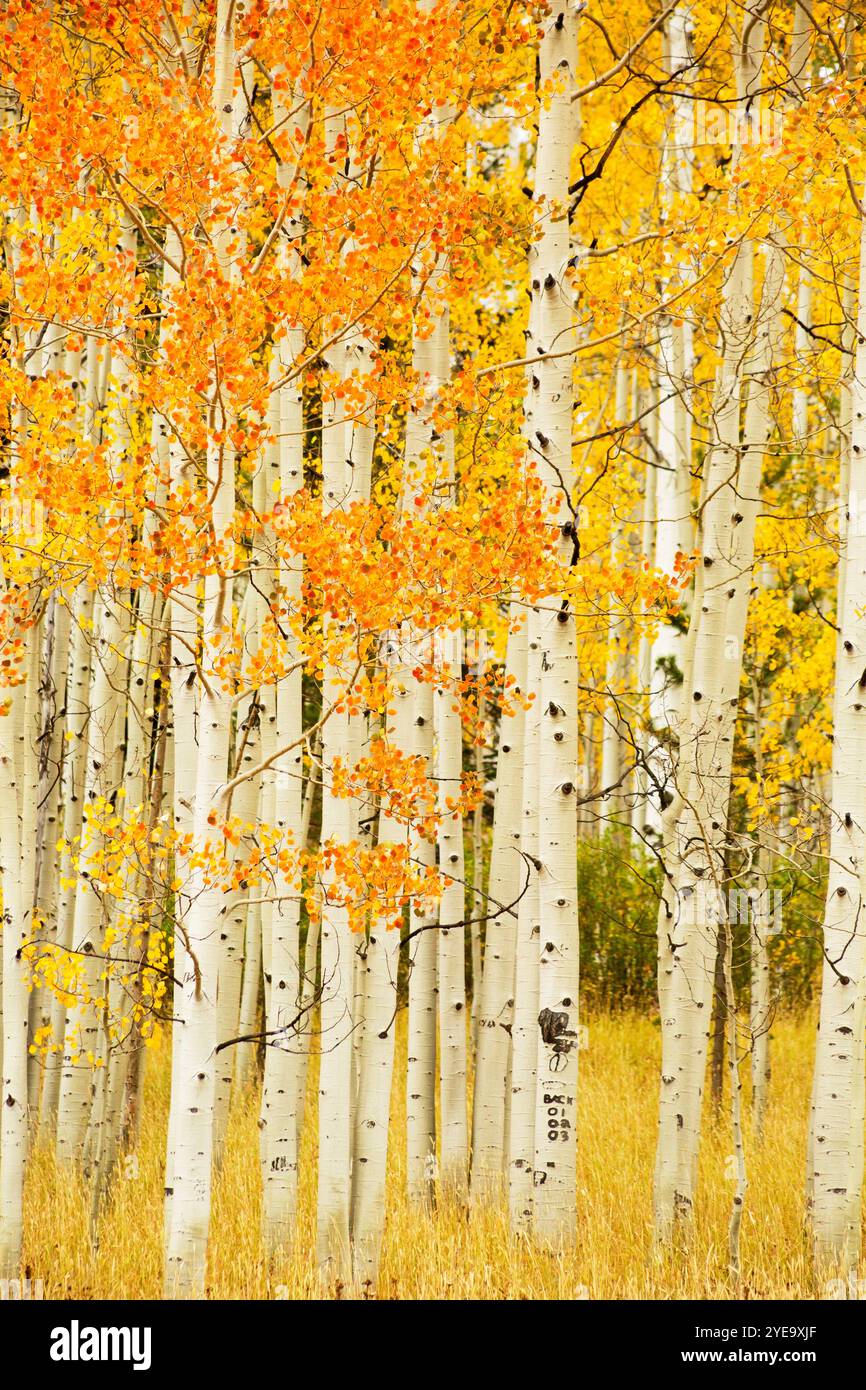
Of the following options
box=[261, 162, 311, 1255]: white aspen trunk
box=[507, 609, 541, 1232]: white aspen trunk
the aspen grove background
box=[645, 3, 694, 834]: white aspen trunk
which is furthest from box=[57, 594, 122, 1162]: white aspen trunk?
box=[645, 3, 694, 834]: white aspen trunk

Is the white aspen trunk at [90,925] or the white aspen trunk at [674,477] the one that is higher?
the white aspen trunk at [674,477]

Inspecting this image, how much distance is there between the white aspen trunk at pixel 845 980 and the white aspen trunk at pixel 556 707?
1103 millimetres

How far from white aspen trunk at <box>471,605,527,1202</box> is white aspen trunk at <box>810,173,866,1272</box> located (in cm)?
183

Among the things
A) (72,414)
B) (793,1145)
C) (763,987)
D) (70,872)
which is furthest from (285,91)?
(793,1145)

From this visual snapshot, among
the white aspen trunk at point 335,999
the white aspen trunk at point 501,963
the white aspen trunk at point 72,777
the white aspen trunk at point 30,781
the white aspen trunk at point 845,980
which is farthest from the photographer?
the white aspen trunk at point 72,777

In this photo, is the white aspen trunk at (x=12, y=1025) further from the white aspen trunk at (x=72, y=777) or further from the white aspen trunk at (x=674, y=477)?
the white aspen trunk at (x=674, y=477)

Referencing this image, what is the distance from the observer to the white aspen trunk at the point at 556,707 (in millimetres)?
5180

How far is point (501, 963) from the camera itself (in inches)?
267

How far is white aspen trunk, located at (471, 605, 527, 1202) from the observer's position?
21.6 ft

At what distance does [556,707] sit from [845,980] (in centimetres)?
177

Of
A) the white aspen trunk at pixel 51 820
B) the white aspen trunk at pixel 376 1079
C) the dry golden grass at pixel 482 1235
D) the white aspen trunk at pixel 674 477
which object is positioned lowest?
the dry golden grass at pixel 482 1235

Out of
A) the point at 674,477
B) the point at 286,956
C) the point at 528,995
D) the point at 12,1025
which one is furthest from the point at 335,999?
the point at 674,477

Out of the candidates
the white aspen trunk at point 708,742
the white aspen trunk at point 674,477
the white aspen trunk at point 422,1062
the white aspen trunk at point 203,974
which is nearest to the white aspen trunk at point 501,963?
the white aspen trunk at point 422,1062

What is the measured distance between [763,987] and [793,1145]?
106cm
